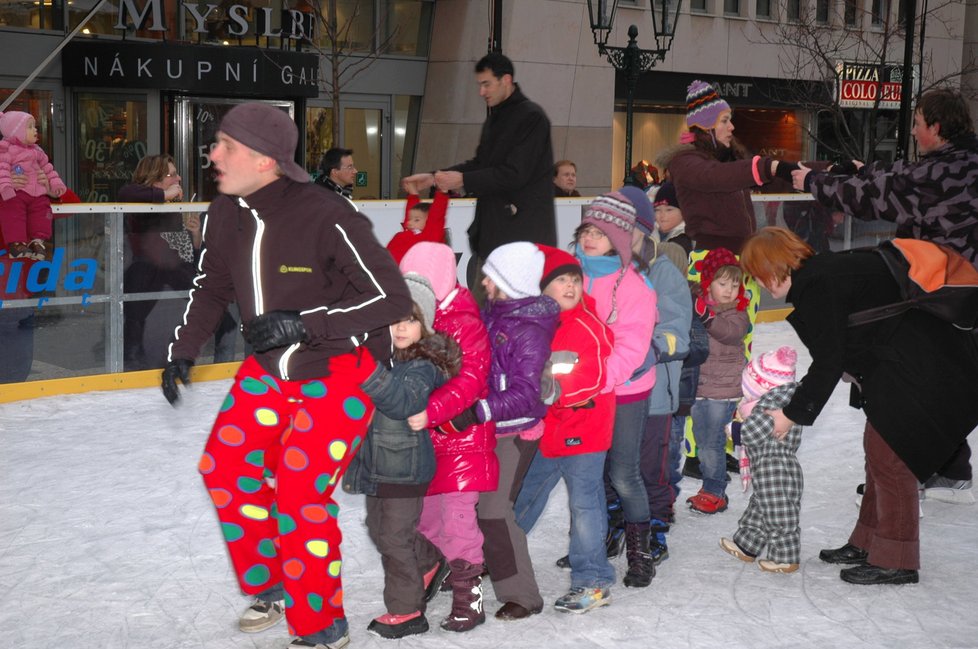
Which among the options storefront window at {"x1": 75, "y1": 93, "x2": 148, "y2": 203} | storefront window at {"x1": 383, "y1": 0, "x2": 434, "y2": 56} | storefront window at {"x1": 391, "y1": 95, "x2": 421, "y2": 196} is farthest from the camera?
storefront window at {"x1": 391, "y1": 95, "x2": 421, "y2": 196}

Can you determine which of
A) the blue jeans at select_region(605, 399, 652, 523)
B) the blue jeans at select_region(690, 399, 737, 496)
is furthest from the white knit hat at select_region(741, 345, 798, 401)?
the blue jeans at select_region(690, 399, 737, 496)

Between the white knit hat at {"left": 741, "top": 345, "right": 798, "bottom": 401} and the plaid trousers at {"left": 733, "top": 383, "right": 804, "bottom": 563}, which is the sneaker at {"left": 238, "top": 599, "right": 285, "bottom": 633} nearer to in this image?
the plaid trousers at {"left": 733, "top": 383, "right": 804, "bottom": 563}

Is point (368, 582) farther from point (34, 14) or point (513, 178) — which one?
point (34, 14)

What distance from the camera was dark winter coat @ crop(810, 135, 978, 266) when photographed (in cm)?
463

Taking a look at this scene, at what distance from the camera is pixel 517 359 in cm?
410

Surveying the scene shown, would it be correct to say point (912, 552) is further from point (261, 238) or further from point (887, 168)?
point (261, 238)

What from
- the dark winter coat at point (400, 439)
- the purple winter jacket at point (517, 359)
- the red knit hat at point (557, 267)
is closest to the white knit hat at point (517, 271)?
the purple winter jacket at point (517, 359)

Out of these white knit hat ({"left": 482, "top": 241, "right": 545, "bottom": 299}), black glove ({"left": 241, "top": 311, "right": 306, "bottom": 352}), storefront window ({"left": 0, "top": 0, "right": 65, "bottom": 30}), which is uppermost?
storefront window ({"left": 0, "top": 0, "right": 65, "bottom": 30})

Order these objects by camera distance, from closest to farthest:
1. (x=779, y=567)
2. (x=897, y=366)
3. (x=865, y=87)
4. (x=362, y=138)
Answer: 1. (x=897, y=366)
2. (x=779, y=567)
3. (x=865, y=87)
4. (x=362, y=138)

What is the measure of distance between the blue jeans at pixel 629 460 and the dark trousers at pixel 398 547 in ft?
2.81

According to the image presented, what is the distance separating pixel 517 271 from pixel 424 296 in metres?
0.34

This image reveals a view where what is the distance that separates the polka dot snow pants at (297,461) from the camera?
12.5 feet

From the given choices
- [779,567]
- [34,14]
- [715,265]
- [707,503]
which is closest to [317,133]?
[34,14]

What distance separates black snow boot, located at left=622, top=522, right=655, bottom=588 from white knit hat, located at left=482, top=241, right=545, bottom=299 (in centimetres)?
113
